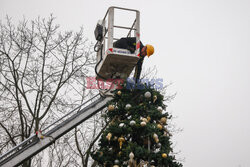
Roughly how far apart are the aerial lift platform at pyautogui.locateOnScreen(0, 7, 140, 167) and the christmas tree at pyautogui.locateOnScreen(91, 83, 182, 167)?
53.1 inches

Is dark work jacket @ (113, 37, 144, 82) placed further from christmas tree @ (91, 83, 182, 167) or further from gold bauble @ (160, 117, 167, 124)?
gold bauble @ (160, 117, 167, 124)

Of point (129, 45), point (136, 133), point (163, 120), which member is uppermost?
point (129, 45)

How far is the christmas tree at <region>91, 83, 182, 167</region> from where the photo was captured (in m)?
5.50

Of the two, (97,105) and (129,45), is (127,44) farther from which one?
(97,105)

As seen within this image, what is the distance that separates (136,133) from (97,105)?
2.21 meters

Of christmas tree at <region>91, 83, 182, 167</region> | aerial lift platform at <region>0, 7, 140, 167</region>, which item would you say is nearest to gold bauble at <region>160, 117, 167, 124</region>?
christmas tree at <region>91, 83, 182, 167</region>

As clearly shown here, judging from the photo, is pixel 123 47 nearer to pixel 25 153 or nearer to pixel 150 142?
pixel 150 142

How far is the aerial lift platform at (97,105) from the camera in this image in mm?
6773

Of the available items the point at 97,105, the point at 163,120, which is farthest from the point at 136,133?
the point at 97,105

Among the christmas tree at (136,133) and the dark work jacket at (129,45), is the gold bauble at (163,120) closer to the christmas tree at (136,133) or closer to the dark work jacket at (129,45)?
the christmas tree at (136,133)

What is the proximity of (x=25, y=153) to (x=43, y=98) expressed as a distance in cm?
498

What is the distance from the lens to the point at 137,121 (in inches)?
228

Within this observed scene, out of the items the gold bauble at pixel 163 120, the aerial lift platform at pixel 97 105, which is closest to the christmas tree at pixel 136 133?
the gold bauble at pixel 163 120

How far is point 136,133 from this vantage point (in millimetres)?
5852
